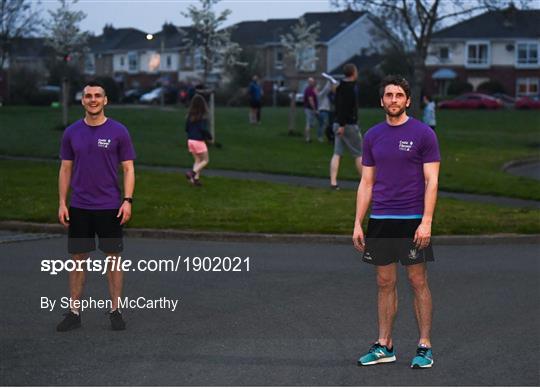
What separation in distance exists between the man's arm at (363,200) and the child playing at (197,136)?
11435mm

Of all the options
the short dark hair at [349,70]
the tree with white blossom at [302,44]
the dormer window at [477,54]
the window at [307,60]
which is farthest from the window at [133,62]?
the short dark hair at [349,70]

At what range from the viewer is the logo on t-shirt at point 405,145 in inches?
269

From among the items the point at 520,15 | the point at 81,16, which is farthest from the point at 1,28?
the point at 520,15

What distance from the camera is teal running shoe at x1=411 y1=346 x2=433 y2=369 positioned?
6964 millimetres

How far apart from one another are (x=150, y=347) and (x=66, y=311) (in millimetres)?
1519

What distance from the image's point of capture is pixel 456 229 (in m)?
13.9

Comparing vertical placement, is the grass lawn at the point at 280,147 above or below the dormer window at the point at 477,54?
below

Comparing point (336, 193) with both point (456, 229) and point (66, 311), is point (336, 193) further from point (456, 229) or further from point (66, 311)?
point (66, 311)

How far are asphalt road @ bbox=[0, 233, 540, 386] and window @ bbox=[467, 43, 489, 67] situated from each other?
87.2 metres

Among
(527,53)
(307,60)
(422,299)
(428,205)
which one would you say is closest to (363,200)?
(428,205)

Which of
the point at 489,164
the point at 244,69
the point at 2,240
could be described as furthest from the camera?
the point at 244,69

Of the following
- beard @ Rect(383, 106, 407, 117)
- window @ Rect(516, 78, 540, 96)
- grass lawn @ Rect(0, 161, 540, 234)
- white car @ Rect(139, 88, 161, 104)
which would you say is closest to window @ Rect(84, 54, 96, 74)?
white car @ Rect(139, 88, 161, 104)

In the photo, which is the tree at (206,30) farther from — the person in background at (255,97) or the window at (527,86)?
the window at (527,86)

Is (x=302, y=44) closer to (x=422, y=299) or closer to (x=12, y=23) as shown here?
(x=12, y=23)
